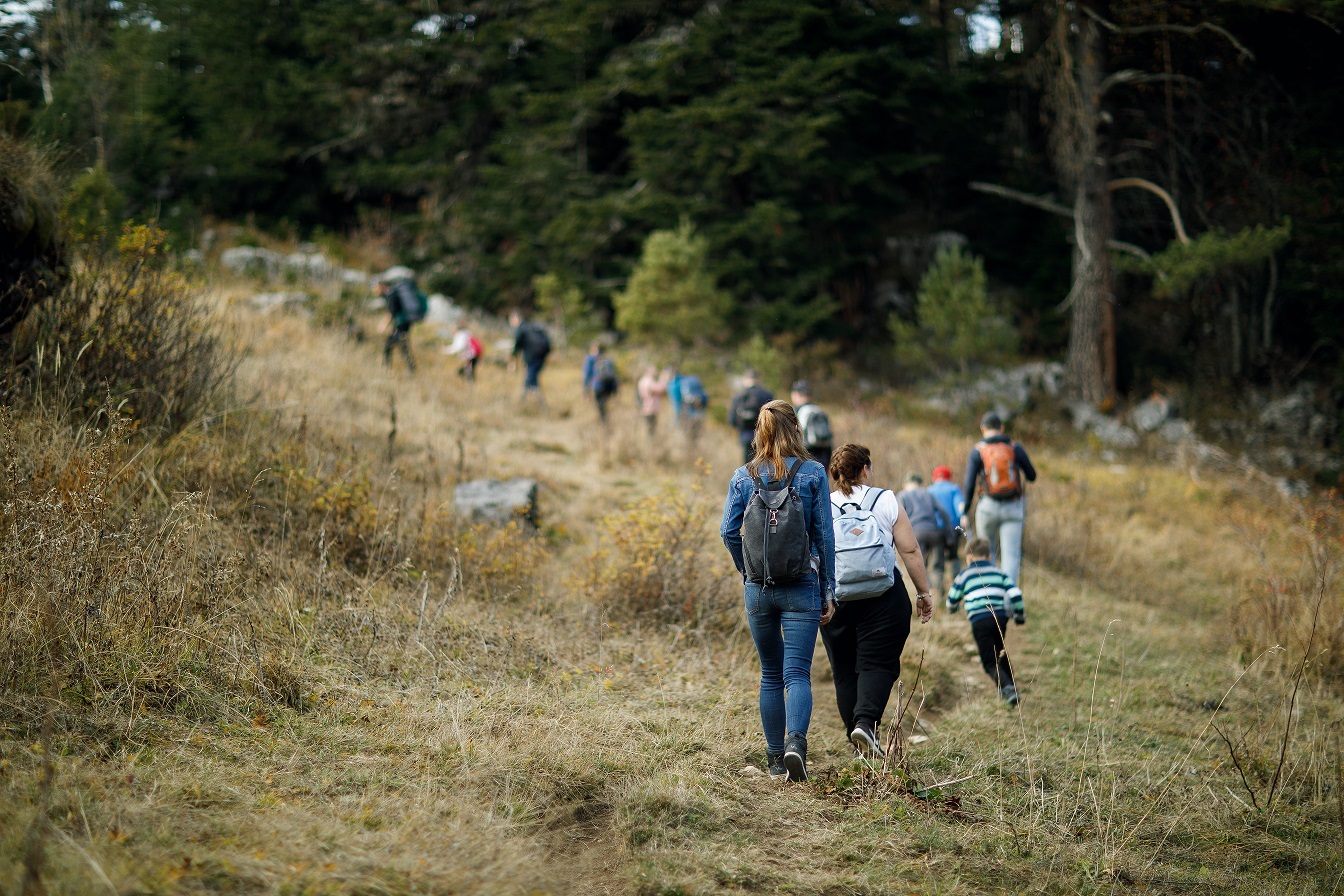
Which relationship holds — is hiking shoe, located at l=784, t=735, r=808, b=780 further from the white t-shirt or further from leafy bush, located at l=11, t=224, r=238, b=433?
leafy bush, located at l=11, t=224, r=238, b=433

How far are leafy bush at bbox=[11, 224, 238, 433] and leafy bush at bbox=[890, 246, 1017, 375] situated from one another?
46.3 feet

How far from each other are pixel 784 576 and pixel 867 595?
0.71m

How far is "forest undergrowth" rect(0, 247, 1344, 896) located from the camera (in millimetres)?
3150

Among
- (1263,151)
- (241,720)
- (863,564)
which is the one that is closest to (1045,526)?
(863,564)

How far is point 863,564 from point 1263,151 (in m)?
22.8

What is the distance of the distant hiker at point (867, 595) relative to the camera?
437 centimetres

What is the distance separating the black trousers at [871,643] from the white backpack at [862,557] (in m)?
0.13

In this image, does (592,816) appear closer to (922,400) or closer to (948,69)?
(922,400)

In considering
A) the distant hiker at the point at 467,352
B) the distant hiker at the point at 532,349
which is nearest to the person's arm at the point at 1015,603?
the distant hiker at the point at 532,349

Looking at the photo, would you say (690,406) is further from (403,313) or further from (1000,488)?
(1000,488)

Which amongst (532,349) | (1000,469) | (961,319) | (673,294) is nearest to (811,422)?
(1000,469)

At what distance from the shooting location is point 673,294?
55.9 feet

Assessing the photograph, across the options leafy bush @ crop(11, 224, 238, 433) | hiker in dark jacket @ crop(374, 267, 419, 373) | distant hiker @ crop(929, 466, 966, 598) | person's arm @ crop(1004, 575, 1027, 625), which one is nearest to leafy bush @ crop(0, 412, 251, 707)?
leafy bush @ crop(11, 224, 238, 433)

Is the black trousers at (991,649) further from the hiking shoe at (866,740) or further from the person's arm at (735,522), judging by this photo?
the person's arm at (735,522)
